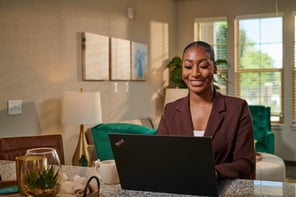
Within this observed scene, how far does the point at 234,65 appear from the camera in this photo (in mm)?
6500

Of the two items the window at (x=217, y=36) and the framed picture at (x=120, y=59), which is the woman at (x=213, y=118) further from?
the window at (x=217, y=36)

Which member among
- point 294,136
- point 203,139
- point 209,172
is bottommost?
point 294,136

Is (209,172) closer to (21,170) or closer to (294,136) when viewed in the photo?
(21,170)

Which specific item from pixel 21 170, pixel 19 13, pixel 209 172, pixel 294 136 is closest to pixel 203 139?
pixel 209 172

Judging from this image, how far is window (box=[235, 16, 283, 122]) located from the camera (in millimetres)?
6277

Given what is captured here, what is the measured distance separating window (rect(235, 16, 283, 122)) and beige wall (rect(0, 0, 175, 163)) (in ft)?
6.01

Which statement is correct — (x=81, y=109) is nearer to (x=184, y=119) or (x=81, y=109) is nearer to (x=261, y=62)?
(x=184, y=119)

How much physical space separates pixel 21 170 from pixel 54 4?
2956 mm

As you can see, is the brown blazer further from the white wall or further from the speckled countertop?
the white wall

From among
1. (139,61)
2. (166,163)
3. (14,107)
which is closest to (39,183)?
(166,163)

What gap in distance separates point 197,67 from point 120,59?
3.53 meters

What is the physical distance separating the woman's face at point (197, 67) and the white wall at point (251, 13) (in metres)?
5.06

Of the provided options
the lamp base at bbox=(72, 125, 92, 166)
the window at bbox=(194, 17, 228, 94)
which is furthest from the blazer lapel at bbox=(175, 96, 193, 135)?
the window at bbox=(194, 17, 228, 94)

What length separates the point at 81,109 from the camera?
11.7 feet
